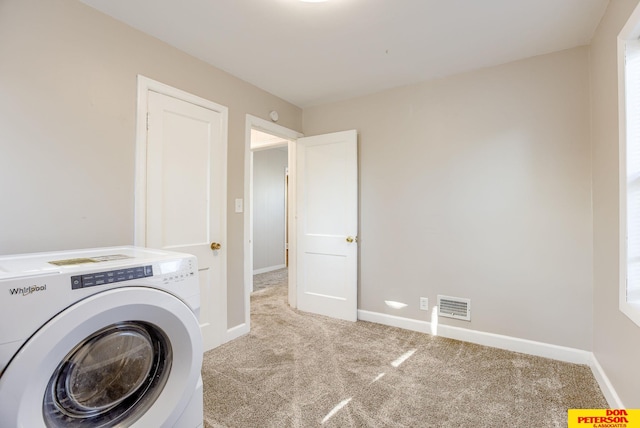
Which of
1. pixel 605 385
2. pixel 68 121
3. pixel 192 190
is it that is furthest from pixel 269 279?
pixel 605 385

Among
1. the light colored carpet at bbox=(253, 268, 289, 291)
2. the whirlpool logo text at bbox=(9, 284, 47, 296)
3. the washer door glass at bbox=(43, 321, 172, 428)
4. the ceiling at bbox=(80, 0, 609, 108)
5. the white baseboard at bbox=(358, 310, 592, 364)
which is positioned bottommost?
the light colored carpet at bbox=(253, 268, 289, 291)

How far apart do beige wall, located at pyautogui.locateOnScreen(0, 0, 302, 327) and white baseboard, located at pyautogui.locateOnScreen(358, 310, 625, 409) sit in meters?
2.49

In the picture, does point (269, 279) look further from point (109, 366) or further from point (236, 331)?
point (109, 366)

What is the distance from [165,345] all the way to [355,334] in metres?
1.96

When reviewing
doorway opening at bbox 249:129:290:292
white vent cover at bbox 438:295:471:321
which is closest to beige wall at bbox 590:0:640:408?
white vent cover at bbox 438:295:471:321

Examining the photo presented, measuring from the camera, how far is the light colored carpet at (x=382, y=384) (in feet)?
5.43

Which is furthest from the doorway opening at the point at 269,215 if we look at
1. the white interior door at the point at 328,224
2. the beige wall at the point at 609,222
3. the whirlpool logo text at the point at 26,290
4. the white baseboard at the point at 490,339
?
the whirlpool logo text at the point at 26,290

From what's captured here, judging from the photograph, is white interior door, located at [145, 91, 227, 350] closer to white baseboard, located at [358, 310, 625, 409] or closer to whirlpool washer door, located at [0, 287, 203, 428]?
whirlpool washer door, located at [0, 287, 203, 428]

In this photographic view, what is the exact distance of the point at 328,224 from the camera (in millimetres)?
3311

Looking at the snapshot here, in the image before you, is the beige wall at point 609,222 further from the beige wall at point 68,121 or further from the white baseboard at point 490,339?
the beige wall at point 68,121

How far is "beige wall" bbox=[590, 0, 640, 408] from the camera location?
1525mm

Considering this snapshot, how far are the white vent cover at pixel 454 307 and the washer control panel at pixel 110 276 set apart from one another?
98.7 inches

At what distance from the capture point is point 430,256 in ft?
9.29

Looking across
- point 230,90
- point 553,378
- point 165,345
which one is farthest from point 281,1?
point 553,378
